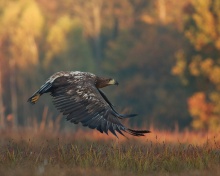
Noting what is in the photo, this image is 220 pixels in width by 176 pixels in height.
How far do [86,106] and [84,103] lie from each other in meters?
0.09

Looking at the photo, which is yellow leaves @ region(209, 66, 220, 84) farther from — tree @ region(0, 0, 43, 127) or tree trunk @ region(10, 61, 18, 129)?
tree @ region(0, 0, 43, 127)

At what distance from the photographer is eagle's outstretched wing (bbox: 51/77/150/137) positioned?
30.6 feet

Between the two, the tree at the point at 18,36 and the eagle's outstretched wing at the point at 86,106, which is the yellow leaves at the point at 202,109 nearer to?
the tree at the point at 18,36

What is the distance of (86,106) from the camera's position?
384 inches

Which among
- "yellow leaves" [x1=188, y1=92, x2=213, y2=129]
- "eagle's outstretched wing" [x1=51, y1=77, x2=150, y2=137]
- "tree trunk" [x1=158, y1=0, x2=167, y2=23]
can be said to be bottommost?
"eagle's outstretched wing" [x1=51, y1=77, x2=150, y2=137]

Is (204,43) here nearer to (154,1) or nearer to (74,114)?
(154,1)

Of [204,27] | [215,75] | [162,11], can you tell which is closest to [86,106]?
[215,75]

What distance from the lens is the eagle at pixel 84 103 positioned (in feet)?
30.5

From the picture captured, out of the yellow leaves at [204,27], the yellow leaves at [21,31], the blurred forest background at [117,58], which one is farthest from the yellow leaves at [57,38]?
the yellow leaves at [204,27]

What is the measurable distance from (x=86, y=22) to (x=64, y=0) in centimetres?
432

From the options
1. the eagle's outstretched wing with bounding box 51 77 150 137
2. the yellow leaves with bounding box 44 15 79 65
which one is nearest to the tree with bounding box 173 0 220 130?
A: the yellow leaves with bounding box 44 15 79 65

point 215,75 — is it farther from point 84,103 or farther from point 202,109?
point 84,103

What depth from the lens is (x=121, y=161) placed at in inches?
338

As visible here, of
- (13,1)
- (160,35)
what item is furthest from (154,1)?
(13,1)
